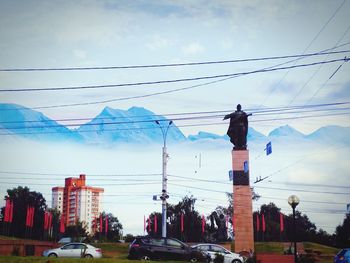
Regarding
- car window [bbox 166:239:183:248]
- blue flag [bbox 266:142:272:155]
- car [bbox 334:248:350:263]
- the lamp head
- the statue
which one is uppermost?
the statue

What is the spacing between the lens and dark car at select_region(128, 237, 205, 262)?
86.7 ft

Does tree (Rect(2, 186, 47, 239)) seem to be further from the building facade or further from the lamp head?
the lamp head

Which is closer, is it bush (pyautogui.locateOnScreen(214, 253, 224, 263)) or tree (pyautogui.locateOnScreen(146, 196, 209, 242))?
bush (pyautogui.locateOnScreen(214, 253, 224, 263))

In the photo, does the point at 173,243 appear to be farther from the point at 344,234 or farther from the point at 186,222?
the point at 344,234

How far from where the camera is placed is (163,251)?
26594mm

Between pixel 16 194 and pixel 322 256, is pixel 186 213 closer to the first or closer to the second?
pixel 16 194

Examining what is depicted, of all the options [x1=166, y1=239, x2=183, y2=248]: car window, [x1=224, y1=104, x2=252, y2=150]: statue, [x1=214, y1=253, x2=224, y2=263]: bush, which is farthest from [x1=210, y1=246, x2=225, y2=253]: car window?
[x1=224, y1=104, x2=252, y2=150]: statue

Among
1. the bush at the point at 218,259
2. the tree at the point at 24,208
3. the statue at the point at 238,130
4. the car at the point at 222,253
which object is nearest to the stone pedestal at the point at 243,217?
the statue at the point at 238,130

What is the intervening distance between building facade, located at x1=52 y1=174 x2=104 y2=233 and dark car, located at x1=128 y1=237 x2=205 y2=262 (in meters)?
130

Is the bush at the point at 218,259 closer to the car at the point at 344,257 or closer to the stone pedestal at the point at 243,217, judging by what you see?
the car at the point at 344,257

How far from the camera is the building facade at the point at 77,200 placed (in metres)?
158

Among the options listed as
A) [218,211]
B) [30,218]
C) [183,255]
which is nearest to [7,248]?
[183,255]

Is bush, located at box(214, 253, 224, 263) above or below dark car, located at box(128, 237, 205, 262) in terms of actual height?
below

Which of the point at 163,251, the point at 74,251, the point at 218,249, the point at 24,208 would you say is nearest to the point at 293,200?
the point at 163,251
